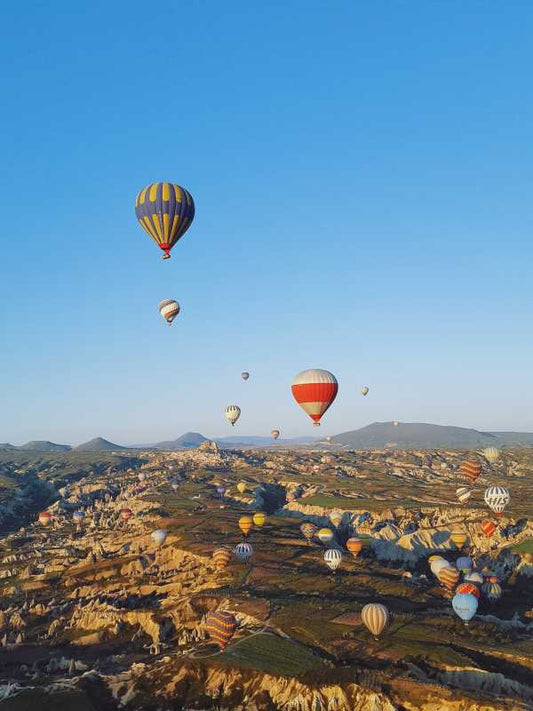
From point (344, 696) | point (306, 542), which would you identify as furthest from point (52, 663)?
point (306, 542)

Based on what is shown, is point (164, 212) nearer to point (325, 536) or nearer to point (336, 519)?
point (325, 536)

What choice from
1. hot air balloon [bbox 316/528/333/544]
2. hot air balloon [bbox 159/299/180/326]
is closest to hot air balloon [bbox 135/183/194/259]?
hot air balloon [bbox 159/299/180/326]

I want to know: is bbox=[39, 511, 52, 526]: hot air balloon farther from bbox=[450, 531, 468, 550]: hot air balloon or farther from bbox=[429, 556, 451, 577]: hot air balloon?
bbox=[450, 531, 468, 550]: hot air balloon

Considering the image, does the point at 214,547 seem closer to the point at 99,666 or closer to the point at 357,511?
the point at 99,666

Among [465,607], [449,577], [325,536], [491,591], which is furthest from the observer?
[325,536]

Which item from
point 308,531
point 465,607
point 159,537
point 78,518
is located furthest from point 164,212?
point 78,518
